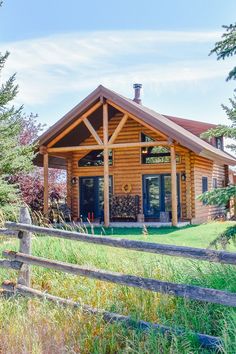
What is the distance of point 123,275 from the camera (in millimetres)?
4469

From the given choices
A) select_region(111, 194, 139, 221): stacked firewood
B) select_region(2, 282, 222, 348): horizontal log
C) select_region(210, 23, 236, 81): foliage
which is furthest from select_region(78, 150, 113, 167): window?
select_region(2, 282, 222, 348): horizontal log

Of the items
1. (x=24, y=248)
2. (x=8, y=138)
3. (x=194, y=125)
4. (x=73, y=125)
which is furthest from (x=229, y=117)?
(x=194, y=125)

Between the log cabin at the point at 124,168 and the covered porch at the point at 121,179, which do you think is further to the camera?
the covered porch at the point at 121,179

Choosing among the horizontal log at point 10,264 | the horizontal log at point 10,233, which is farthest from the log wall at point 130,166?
the horizontal log at point 10,264

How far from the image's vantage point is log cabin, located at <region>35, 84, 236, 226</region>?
17.3 metres

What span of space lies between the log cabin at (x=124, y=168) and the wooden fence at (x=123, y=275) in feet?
35.1

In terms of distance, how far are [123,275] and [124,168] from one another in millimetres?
15347

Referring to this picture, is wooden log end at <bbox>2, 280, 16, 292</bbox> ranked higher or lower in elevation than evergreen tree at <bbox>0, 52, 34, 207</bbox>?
lower

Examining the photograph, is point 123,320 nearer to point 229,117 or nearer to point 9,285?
point 9,285

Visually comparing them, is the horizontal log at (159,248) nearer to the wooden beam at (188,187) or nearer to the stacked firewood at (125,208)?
the stacked firewood at (125,208)

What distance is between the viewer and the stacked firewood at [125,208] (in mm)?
18547

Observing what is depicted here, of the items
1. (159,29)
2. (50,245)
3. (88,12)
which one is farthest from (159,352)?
(159,29)

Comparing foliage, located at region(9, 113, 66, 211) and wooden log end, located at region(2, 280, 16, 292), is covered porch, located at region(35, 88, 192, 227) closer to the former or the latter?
foliage, located at region(9, 113, 66, 211)

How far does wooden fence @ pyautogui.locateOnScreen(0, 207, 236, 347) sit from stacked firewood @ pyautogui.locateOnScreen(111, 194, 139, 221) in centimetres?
1276
